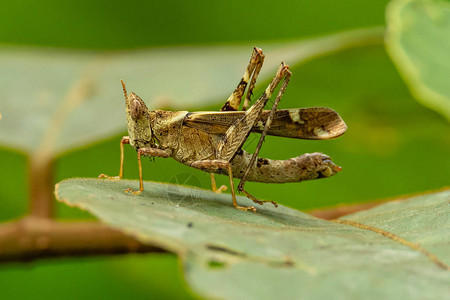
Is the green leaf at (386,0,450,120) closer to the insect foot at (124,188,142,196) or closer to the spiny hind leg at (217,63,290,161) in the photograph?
the spiny hind leg at (217,63,290,161)

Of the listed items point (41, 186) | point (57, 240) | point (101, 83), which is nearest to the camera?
point (57, 240)

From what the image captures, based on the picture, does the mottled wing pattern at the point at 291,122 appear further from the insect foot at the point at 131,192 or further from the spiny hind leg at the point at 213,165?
the insect foot at the point at 131,192

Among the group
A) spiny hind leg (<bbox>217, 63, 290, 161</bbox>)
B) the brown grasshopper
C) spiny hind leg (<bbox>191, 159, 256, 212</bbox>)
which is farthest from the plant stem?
spiny hind leg (<bbox>217, 63, 290, 161</bbox>)

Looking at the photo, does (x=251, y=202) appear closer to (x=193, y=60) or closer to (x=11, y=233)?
(x=11, y=233)

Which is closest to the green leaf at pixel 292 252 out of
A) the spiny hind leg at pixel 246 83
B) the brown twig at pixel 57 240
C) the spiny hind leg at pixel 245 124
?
the brown twig at pixel 57 240

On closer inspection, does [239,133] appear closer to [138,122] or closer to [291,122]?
[291,122]

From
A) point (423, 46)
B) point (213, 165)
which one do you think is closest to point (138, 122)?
point (213, 165)
